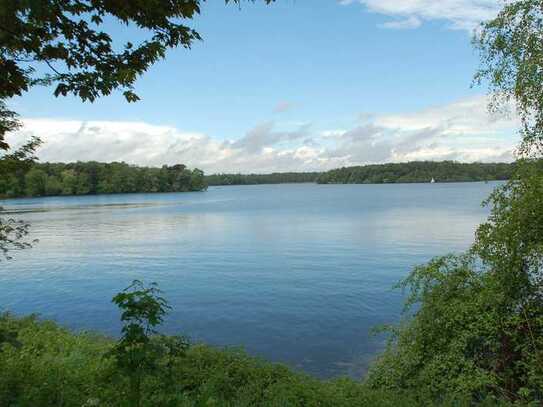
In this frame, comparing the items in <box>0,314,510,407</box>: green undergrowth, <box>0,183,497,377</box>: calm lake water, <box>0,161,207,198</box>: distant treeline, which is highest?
<box>0,161,207,198</box>: distant treeline

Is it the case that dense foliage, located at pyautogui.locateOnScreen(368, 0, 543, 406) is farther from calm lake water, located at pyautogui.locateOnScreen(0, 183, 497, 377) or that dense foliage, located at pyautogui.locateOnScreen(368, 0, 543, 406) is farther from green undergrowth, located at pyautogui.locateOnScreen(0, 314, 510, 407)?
calm lake water, located at pyautogui.locateOnScreen(0, 183, 497, 377)

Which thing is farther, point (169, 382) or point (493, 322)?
point (493, 322)

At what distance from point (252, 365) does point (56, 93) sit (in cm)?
905

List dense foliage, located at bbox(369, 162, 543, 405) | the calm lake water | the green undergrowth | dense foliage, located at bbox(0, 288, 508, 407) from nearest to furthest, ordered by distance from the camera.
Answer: dense foliage, located at bbox(0, 288, 508, 407)
the green undergrowth
dense foliage, located at bbox(369, 162, 543, 405)
the calm lake water

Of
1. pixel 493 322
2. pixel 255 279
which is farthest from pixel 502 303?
pixel 255 279

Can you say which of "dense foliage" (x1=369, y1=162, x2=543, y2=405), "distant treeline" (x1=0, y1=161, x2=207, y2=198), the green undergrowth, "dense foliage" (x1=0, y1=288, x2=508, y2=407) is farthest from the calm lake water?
"distant treeline" (x1=0, y1=161, x2=207, y2=198)

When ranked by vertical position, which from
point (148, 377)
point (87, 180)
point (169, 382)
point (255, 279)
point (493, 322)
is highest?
point (87, 180)

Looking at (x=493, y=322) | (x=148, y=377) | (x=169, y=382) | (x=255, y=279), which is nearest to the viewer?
(x=169, y=382)

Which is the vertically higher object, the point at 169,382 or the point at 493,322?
the point at 169,382

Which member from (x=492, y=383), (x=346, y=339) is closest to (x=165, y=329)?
(x=346, y=339)

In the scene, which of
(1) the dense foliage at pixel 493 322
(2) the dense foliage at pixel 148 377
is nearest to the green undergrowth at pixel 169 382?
(2) the dense foliage at pixel 148 377

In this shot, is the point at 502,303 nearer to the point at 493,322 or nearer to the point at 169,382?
the point at 493,322

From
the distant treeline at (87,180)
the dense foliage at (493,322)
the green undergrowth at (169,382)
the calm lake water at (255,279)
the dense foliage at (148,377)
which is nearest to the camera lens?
the dense foliage at (148,377)

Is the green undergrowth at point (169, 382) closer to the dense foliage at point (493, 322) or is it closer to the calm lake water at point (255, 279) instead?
the dense foliage at point (493, 322)
